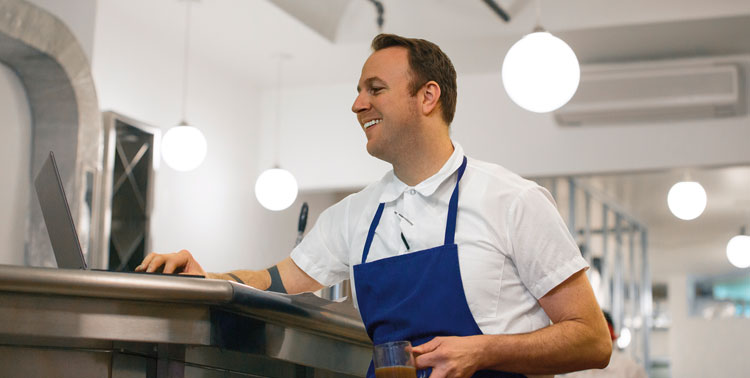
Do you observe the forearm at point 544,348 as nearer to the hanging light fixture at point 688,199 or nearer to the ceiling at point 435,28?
the ceiling at point 435,28

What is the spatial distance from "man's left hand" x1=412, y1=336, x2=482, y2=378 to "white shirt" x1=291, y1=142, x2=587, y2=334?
0.12 m

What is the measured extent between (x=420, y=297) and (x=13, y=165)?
3614 millimetres

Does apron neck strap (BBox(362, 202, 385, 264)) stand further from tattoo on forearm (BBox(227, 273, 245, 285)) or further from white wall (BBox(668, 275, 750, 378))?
white wall (BBox(668, 275, 750, 378))

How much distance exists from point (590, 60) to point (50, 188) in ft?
16.4

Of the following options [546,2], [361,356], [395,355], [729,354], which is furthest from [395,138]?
[729,354]

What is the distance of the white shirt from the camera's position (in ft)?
5.15

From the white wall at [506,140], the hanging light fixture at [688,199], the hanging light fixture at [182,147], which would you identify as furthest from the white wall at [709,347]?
the hanging light fixture at [182,147]

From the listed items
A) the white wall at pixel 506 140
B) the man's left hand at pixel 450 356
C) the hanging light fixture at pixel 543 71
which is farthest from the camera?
the white wall at pixel 506 140

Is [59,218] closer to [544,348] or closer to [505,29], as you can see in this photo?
[544,348]

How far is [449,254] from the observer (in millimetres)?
1599

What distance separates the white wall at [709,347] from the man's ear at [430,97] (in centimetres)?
1159

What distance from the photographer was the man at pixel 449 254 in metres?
1.52

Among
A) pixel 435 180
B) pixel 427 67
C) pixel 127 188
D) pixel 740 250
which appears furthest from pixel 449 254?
pixel 740 250

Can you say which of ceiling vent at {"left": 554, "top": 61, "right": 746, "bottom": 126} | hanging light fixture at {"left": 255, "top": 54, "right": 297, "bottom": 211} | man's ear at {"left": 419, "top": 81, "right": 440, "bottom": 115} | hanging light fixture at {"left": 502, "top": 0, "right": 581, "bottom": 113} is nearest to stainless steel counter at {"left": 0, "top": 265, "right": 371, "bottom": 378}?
man's ear at {"left": 419, "top": 81, "right": 440, "bottom": 115}
